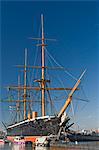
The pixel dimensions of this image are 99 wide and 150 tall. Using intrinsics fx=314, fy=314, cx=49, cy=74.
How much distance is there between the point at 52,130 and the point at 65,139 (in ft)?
14.6

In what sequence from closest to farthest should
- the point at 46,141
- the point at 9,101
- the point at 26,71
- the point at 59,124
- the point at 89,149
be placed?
1. the point at 89,149
2. the point at 46,141
3. the point at 59,124
4. the point at 26,71
5. the point at 9,101

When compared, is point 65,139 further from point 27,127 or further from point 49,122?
A: point 27,127

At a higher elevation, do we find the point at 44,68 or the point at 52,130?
the point at 44,68

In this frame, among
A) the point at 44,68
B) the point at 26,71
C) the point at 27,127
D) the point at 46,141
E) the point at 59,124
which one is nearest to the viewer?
the point at 46,141

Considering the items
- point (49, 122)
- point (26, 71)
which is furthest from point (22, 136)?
point (26, 71)

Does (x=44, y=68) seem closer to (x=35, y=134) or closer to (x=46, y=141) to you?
(x=35, y=134)

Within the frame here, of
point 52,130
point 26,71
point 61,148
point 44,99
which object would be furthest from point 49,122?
point 26,71

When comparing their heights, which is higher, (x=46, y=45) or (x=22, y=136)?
(x=46, y=45)

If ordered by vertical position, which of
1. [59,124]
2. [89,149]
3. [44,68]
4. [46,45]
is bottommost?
[89,149]

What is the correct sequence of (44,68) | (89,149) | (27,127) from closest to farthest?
1. (89,149)
2. (27,127)
3. (44,68)

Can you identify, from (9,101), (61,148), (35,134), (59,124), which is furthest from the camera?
(9,101)

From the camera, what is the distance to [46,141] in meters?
42.2

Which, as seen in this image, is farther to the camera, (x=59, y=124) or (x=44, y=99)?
(x=44, y=99)

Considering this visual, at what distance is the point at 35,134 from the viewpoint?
5103cm
